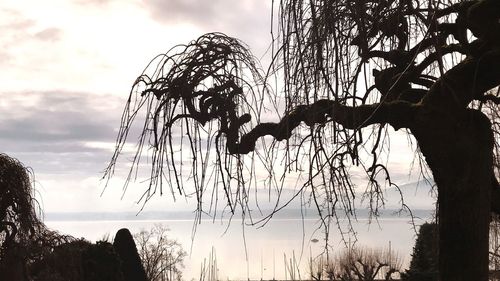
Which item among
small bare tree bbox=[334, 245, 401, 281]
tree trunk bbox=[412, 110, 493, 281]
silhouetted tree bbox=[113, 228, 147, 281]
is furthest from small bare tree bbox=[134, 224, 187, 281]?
tree trunk bbox=[412, 110, 493, 281]

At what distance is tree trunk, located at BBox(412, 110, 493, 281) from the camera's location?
14.3 ft

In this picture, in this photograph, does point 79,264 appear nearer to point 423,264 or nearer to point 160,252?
point 423,264

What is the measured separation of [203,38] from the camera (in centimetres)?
474

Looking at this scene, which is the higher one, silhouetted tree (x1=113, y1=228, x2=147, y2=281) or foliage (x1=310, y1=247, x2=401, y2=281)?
silhouetted tree (x1=113, y1=228, x2=147, y2=281)

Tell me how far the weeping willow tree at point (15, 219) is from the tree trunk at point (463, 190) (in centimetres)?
943

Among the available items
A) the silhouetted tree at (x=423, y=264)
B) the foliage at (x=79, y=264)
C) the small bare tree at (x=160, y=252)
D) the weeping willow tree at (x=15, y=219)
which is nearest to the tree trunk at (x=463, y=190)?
the weeping willow tree at (x=15, y=219)

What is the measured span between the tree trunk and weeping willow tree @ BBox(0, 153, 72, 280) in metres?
9.43

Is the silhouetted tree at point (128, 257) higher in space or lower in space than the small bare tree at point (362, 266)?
higher

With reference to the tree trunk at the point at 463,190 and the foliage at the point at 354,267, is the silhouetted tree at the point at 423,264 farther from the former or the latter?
the tree trunk at the point at 463,190

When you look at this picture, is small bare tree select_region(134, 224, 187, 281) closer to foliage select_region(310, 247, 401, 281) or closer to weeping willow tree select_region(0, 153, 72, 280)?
foliage select_region(310, 247, 401, 281)

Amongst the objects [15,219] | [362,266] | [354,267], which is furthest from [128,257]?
[362,266]

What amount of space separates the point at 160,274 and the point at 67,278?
712 inches

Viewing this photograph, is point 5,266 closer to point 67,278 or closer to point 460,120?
point 67,278

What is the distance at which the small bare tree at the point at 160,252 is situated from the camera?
30.5m
